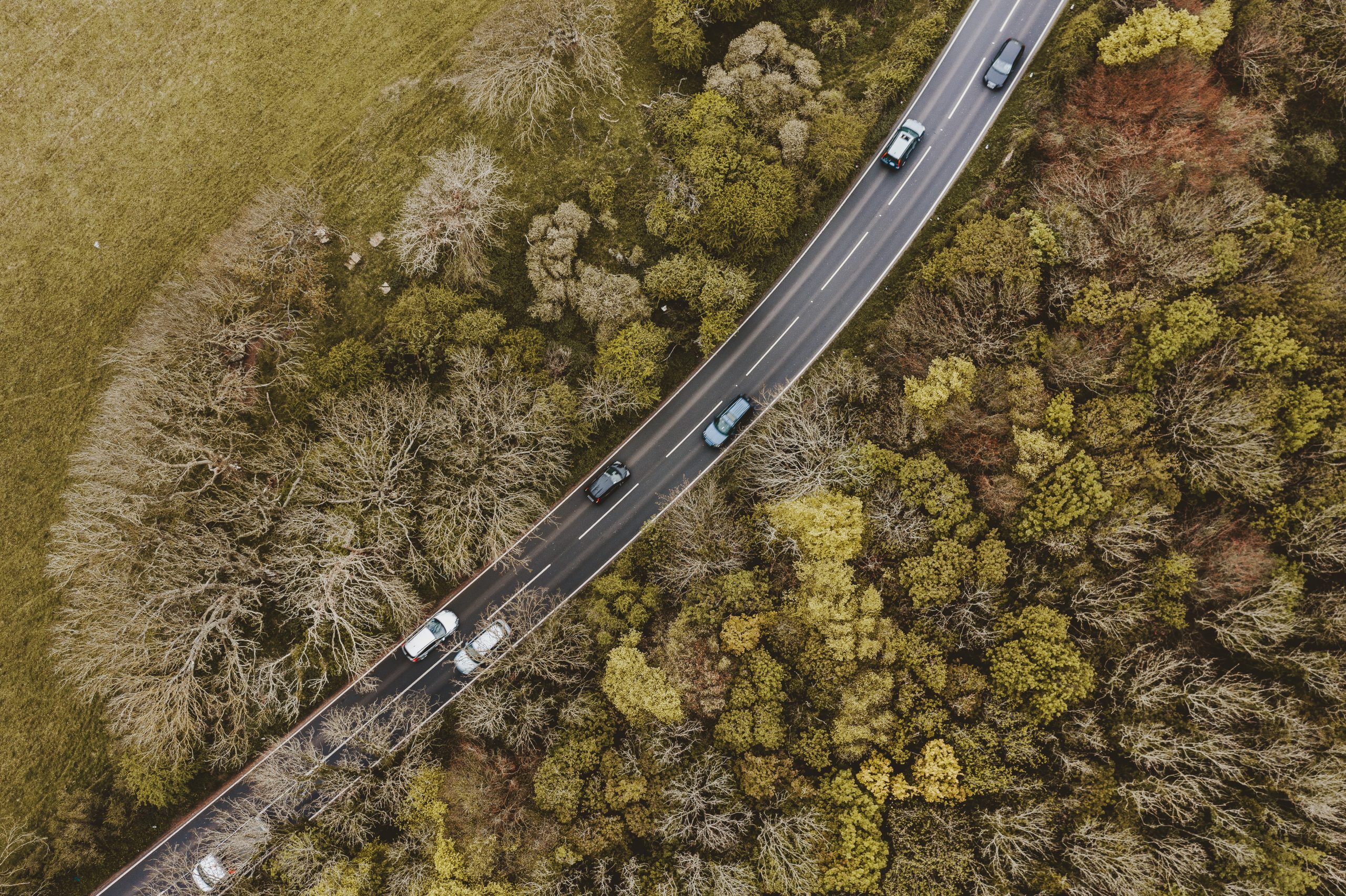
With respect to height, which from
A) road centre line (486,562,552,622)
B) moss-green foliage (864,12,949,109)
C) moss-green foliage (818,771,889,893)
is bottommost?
moss-green foliage (818,771,889,893)

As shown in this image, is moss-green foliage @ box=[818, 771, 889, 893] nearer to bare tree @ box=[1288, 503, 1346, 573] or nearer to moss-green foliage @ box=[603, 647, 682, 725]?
moss-green foliage @ box=[603, 647, 682, 725]

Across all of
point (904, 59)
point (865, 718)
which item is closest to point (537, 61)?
point (904, 59)

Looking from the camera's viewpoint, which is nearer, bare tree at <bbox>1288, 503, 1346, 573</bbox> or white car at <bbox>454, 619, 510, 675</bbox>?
bare tree at <bbox>1288, 503, 1346, 573</bbox>

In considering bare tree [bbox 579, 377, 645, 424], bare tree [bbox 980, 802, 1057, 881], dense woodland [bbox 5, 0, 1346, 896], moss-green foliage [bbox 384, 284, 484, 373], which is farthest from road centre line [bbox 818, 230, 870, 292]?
bare tree [bbox 980, 802, 1057, 881]

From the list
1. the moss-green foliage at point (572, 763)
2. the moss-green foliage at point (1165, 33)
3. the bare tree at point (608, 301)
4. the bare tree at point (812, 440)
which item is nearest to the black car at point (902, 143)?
the moss-green foliage at point (1165, 33)

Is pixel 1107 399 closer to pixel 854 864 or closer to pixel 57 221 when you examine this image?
pixel 854 864

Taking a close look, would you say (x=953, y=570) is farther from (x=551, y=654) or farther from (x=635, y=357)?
(x=551, y=654)

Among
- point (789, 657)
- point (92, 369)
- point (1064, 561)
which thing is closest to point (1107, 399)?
point (1064, 561)
